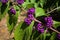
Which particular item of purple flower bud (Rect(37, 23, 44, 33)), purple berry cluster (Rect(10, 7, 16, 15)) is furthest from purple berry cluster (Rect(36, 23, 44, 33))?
purple berry cluster (Rect(10, 7, 16, 15))

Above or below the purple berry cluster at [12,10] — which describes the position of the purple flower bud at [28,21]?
below

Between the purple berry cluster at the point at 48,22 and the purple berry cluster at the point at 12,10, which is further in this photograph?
the purple berry cluster at the point at 12,10

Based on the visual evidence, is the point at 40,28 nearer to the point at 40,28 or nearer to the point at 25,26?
the point at 40,28

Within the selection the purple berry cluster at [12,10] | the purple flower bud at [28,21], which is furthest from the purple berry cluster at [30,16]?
the purple berry cluster at [12,10]

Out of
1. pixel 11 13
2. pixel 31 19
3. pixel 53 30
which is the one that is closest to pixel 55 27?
pixel 53 30

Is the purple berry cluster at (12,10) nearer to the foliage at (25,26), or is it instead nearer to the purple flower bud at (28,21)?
the foliage at (25,26)

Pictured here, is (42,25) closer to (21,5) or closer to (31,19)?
(31,19)

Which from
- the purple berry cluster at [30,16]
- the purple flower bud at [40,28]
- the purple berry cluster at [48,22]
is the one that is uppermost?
the purple berry cluster at [30,16]

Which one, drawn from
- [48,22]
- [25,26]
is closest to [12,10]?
[25,26]

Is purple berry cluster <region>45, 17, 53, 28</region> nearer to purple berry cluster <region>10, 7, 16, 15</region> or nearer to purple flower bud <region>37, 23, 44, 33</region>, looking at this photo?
purple flower bud <region>37, 23, 44, 33</region>

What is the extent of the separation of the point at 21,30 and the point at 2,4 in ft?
0.78

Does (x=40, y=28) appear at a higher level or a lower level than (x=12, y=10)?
lower

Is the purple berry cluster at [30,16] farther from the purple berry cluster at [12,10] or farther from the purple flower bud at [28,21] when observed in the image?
the purple berry cluster at [12,10]

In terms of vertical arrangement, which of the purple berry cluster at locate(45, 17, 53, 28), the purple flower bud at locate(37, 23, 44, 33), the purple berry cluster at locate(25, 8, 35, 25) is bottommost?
the purple flower bud at locate(37, 23, 44, 33)
